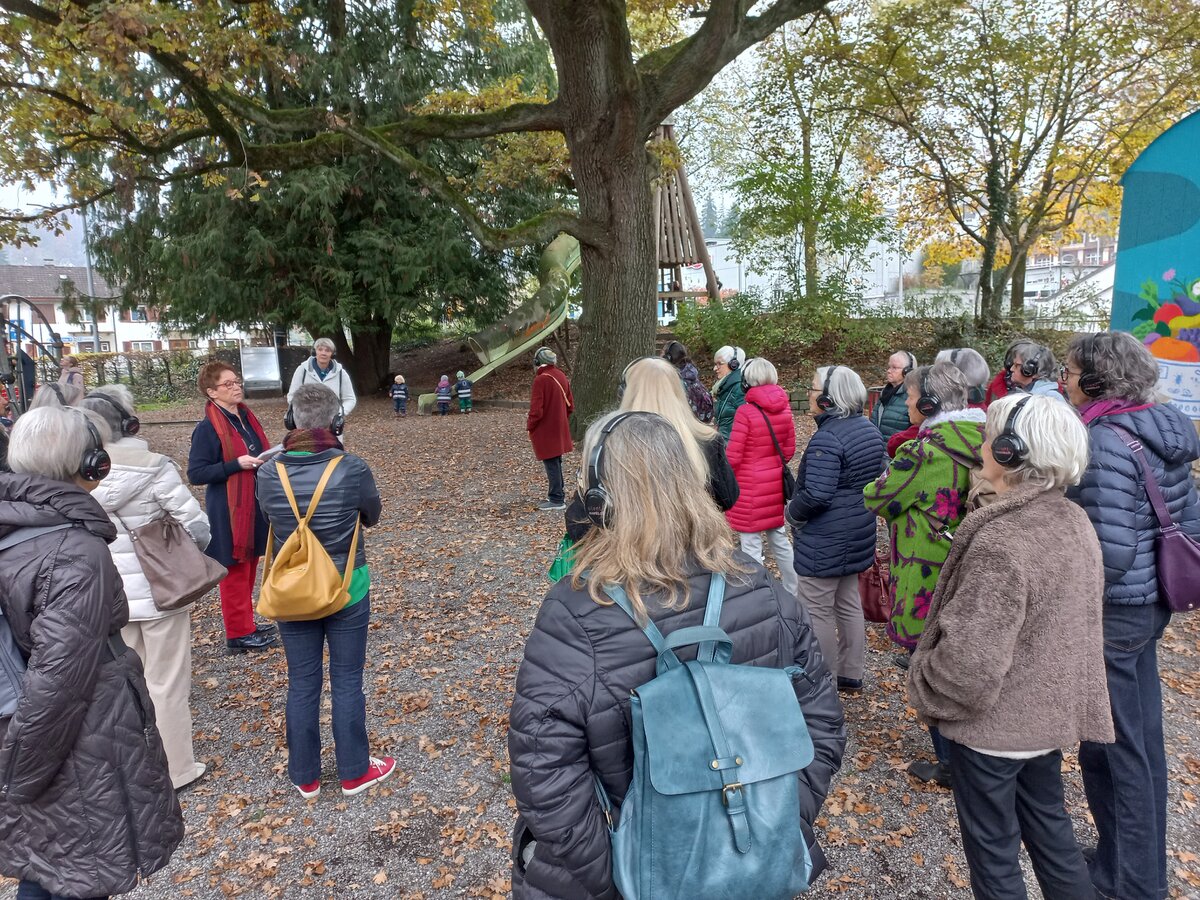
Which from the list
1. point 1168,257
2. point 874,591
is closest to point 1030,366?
point 874,591

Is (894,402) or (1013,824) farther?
(894,402)

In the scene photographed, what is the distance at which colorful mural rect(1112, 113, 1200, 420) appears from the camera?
21.4ft

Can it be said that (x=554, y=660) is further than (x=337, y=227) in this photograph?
No

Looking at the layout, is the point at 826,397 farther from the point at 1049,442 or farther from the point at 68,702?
the point at 68,702

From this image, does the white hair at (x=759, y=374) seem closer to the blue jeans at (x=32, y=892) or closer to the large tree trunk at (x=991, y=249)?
the blue jeans at (x=32, y=892)

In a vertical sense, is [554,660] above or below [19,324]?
below

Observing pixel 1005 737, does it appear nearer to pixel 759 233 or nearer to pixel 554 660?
pixel 554 660

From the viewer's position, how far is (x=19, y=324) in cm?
1152

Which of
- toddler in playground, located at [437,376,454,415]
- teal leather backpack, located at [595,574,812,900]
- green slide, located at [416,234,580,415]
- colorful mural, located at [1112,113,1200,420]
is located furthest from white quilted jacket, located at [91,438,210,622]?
green slide, located at [416,234,580,415]

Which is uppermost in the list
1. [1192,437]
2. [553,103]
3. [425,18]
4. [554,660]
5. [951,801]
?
[425,18]

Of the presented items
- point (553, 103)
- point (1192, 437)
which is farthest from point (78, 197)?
point (1192, 437)

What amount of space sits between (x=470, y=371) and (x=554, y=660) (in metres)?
23.8

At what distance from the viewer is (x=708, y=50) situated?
380 inches

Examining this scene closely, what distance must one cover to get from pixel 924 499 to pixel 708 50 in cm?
810
